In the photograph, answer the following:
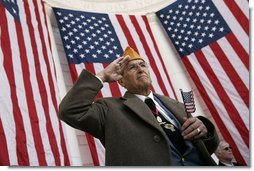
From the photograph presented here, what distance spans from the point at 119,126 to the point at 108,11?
221 centimetres

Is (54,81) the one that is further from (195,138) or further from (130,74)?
(195,138)

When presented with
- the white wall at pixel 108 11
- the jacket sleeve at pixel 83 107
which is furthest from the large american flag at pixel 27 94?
the jacket sleeve at pixel 83 107

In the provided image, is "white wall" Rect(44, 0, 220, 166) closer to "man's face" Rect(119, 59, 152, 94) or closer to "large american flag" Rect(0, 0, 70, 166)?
"large american flag" Rect(0, 0, 70, 166)

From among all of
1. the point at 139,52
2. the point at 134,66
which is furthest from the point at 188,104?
the point at 139,52

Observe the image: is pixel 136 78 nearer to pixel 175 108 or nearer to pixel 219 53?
pixel 175 108

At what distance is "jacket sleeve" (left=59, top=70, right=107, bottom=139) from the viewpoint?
3.53ft

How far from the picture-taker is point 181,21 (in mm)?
3006

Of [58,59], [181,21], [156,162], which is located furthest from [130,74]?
[181,21]

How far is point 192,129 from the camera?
45.0 inches

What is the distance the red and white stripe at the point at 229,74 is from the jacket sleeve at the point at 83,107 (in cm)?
119

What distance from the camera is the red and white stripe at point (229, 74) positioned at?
2.21 meters

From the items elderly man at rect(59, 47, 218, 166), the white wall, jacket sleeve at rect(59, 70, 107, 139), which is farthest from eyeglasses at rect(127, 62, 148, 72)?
the white wall

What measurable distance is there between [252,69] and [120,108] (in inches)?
36.4

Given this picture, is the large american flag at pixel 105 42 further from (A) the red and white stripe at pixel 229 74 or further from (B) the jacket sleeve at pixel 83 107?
(B) the jacket sleeve at pixel 83 107
